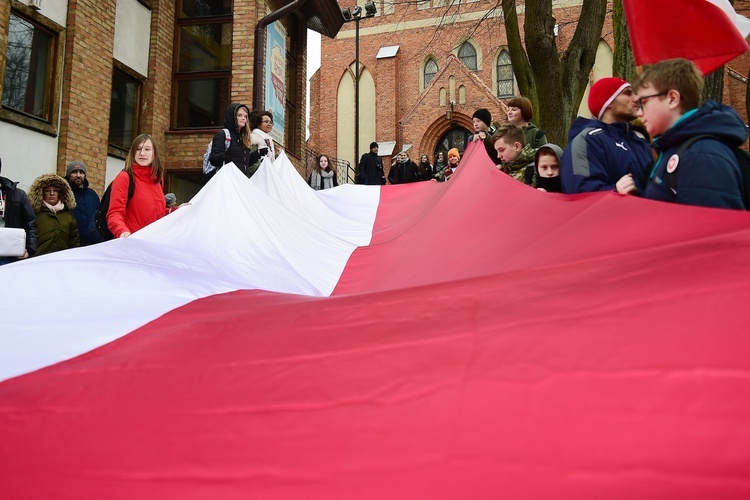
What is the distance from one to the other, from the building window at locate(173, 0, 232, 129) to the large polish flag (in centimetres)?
1228

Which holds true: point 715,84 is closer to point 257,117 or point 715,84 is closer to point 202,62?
point 257,117

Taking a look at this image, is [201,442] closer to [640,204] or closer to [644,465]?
[644,465]

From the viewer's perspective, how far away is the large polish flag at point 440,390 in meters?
1.07

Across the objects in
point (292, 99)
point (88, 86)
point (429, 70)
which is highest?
point (429, 70)

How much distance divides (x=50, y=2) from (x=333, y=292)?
8517 mm

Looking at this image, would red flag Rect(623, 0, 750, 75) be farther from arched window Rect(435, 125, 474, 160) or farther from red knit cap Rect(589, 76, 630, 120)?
arched window Rect(435, 125, 474, 160)

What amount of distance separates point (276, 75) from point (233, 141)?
8.65 m

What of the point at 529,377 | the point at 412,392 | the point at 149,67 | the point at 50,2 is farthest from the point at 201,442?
the point at 149,67

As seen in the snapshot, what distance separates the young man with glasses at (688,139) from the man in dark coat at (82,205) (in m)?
6.09

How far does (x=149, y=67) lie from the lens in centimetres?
1255

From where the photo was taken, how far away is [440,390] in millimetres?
1238

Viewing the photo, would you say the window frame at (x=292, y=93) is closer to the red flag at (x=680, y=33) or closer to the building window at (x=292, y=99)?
the building window at (x=292, y=99)

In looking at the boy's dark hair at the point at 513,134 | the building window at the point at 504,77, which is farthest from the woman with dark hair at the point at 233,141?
the building window at the point at 504,77

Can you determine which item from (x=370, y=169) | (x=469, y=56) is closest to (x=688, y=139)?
(x=370, y=169)
